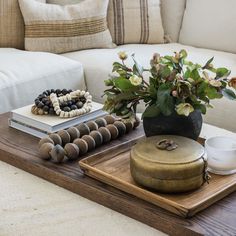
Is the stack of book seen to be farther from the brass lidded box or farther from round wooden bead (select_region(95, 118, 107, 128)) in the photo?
the brass lidded box

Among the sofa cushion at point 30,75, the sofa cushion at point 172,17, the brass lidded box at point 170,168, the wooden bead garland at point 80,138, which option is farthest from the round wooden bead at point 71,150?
the sofa cushion at point 172,17

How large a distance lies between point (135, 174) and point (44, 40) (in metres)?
1.46

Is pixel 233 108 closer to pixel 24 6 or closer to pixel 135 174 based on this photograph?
pixel 135 174

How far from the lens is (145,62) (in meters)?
2.33

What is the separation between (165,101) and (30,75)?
3.43 ft

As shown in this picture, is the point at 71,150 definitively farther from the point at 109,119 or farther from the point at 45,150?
the point at 109,119

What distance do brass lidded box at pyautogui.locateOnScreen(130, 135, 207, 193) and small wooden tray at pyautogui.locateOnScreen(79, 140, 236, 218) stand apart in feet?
0.06

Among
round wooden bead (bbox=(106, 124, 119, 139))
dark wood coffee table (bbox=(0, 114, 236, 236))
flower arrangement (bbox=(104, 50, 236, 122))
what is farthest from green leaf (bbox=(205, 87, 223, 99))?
round wooden bead (bbox=(106, 124, 119, 139))

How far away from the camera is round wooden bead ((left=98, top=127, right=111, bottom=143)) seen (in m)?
1.45

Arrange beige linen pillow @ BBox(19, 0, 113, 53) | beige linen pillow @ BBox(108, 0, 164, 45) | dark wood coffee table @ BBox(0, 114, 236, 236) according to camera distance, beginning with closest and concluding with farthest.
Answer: dark wood coffee table @ BBox(0, 114, 236, 236)
beige linen pillow @ BBox(19, 0, 113, 53)
beige linen pillow @ BBox(108, 0, 164, 45)

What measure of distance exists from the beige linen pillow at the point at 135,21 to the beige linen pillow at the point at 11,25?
1.53 ft

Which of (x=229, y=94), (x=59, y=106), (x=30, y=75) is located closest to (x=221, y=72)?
(x=229, y=94)

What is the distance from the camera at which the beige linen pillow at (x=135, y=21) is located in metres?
2.67

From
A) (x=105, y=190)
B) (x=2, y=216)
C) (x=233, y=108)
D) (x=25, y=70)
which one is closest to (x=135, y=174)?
(x=105, y=190)
